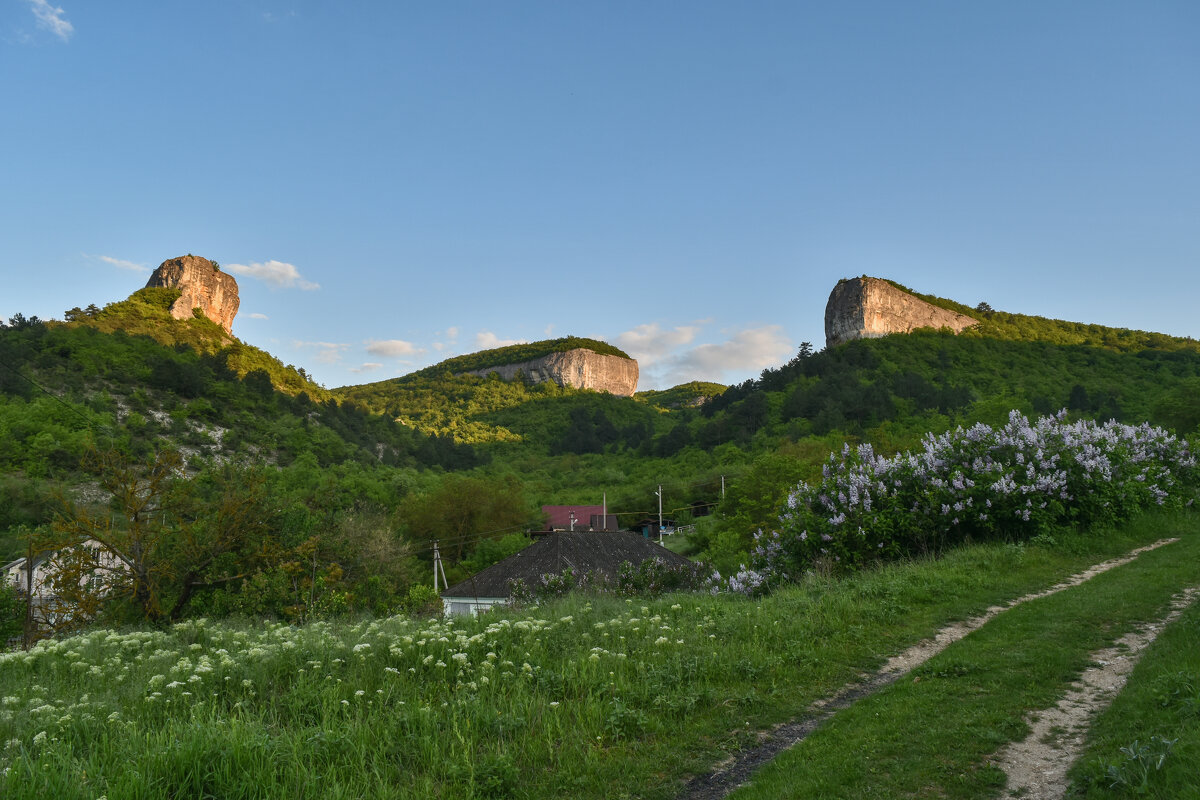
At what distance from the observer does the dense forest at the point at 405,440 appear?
24.1 metres

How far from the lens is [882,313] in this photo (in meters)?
101

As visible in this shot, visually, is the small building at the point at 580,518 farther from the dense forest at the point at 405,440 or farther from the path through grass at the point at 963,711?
the path through grass at the point at 963,711

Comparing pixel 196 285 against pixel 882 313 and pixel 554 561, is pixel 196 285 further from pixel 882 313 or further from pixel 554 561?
pixel 882 313

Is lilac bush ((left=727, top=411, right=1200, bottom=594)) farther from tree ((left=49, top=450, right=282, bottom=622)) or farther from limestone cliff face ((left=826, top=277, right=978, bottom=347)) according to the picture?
limestone cliff face ((left=826, top=277, right=978, bottom=347))

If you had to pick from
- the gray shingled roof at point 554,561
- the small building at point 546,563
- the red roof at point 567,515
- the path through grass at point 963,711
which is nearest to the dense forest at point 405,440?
the red roof at point 567,515

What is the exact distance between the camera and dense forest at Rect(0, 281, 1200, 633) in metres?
24.1

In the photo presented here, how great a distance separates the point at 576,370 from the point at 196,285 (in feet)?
241

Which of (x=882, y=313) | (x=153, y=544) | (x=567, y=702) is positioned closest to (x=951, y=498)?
(x=567, y=702)

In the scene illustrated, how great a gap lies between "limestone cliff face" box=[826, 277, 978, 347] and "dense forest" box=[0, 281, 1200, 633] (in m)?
5.94

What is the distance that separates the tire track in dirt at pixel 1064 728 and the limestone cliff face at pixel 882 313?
98.0 meters

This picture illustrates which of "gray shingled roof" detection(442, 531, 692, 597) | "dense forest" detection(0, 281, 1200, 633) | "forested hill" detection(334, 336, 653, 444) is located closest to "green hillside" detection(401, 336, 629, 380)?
"forested hill" detection(334, 336, 653, 444)

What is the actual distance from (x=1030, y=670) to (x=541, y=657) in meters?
4.53

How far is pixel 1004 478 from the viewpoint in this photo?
41.1 feet

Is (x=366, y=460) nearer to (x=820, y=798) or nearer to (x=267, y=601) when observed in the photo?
(x=267, y=601)
